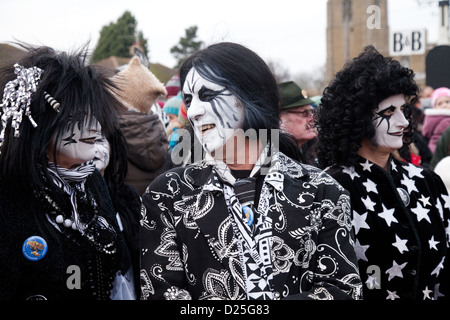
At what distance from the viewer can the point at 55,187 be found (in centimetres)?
245

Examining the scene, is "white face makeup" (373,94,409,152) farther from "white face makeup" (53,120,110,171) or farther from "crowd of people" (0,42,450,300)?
"white face makeup" (53,120,110,171)

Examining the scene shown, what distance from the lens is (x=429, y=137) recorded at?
7.37 m

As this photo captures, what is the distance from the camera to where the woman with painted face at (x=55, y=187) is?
2.32 meters

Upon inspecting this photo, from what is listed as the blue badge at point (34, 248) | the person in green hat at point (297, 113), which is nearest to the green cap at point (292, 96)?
the person in green hat at point (297, 113)

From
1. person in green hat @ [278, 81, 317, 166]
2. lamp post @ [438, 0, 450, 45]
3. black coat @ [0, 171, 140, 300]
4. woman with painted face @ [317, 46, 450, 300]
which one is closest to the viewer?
black coat @ [0, 171, 140, 300]

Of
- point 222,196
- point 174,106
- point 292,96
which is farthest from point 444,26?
point 222,196

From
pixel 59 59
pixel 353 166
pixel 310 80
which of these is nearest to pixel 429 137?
pixel 353 166

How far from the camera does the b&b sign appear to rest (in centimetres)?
784

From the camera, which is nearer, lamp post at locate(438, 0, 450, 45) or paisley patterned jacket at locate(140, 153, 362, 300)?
paisley patterned jacket at locate(140, 153, 362, 300)

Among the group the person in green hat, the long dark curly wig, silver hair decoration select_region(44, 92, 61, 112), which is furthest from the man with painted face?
the person in green hat

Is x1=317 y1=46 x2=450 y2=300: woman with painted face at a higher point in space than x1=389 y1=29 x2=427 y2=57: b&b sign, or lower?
lower

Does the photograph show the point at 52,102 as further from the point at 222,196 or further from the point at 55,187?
the point at 222,196

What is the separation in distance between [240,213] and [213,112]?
17.2 inches

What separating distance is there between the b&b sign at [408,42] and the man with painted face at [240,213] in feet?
19.3
